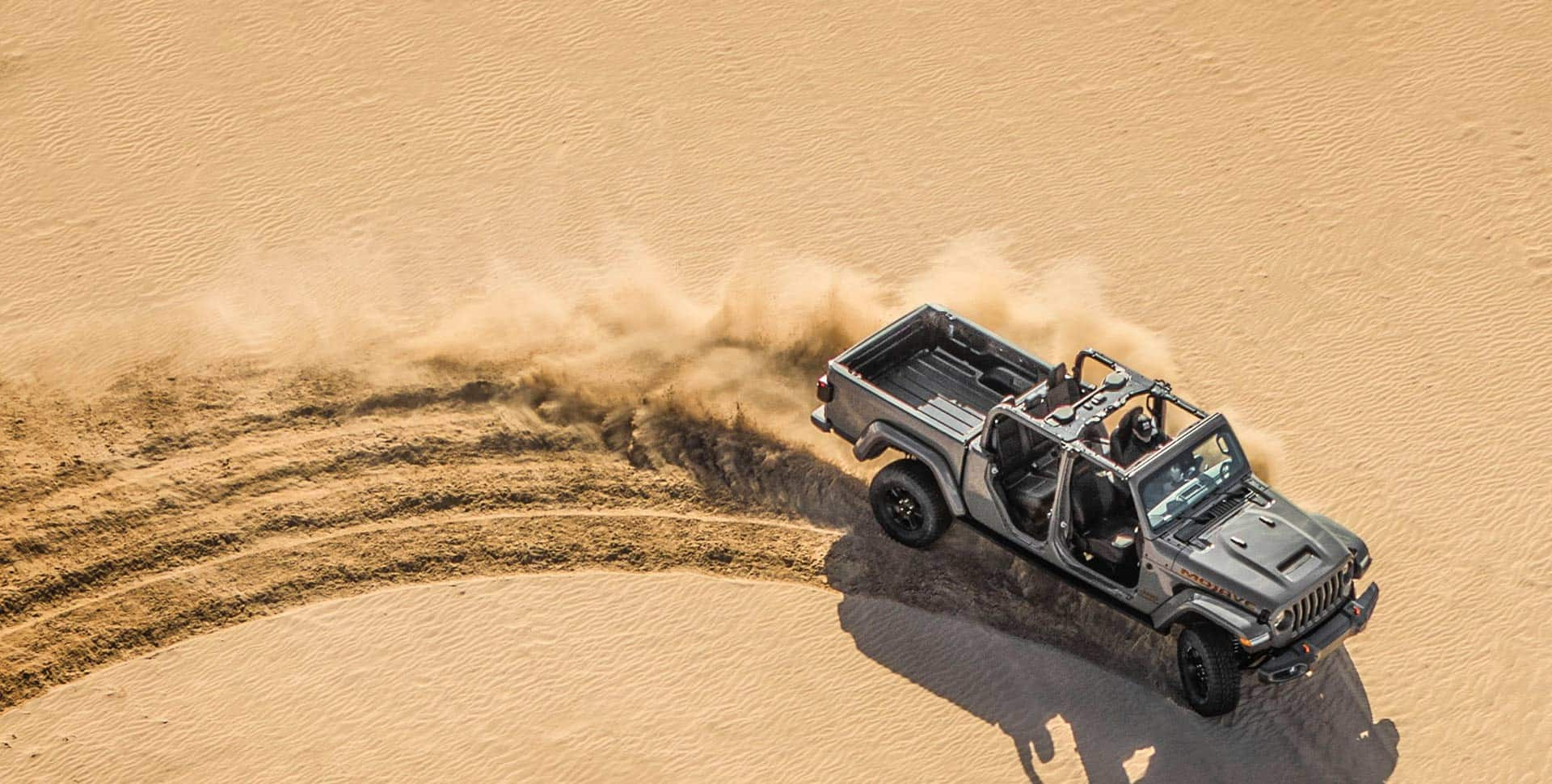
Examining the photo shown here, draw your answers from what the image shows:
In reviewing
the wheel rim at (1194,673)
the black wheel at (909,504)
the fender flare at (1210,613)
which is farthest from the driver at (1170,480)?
the black wheel at (909,504)

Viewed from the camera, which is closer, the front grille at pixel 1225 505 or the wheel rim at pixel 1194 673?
the wheel rim at pixel 1194 673

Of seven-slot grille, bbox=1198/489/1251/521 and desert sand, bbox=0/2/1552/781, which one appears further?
desert sand, bbox=0/2/1552/781

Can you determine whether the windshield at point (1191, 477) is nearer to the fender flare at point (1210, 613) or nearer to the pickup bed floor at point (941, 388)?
the fender flare at point (1210, 613)

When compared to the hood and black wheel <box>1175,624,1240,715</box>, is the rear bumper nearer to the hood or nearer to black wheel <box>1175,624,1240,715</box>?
the hood

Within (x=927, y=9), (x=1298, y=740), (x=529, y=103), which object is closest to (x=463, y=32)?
(x=529, y=103)

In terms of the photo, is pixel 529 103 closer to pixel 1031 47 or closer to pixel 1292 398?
pixel 1031 47

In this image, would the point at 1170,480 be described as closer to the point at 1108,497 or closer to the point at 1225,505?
the point at 1225,505

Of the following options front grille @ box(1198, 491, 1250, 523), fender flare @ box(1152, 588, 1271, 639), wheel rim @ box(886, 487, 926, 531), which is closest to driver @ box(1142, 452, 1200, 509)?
front grille @ box(1198, 491, 1250, 523)
